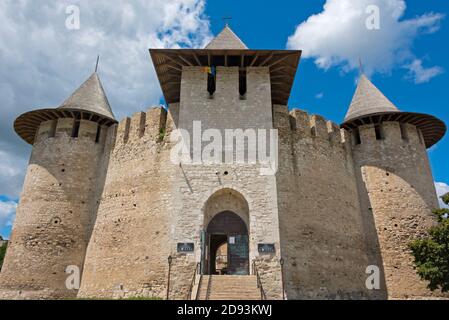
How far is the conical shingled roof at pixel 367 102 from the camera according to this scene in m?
17.2

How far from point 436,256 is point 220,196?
7978mm

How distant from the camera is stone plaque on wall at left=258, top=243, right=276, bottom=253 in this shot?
11.2 metres

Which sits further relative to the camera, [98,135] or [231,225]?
[98,135]

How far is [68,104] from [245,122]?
8.78 metres

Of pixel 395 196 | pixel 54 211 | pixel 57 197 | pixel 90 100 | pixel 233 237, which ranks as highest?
pixel 90 100

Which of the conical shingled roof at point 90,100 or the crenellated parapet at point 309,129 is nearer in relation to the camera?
the crenellated parapet at point 309,129

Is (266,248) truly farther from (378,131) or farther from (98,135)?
(98,135)

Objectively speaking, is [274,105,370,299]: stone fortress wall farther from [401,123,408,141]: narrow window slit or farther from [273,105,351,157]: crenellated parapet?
[401,123,408,141]: narrow window slit

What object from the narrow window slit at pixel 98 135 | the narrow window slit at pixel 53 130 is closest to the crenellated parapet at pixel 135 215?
the narrow window slit at pixel 98 135

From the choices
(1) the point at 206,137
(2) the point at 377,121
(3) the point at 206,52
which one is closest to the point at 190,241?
(1) the point at 206,137

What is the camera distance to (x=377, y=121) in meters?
17.3

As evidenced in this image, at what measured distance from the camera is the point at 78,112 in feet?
53.5

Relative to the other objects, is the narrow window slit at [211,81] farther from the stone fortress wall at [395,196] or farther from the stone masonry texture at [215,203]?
the stone fortress wall at [395,196]

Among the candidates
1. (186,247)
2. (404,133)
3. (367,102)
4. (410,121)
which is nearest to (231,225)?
(186,247)
